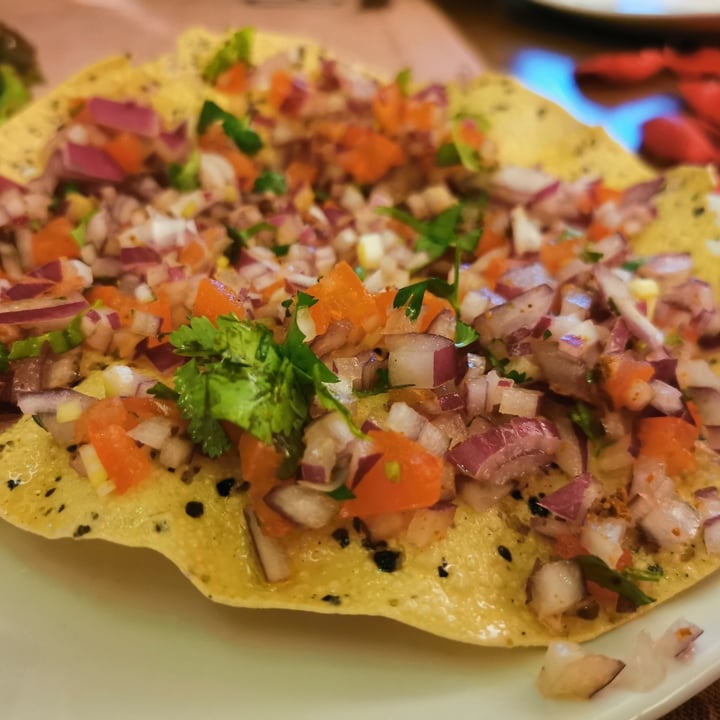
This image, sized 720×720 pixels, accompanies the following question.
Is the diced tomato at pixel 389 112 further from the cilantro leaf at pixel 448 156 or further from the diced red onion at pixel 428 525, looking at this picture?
the diced red onion at pixel 428 525

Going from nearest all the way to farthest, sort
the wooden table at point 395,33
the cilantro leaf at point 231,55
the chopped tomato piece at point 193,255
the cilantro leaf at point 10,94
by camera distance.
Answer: the chopped tomato piece at point 193,255 < the cilantro leaf at point 231,55 < the cilantro leaf at point 10,94 < the wooden table at point 395,33

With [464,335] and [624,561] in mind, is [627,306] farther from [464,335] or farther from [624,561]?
[624,561]

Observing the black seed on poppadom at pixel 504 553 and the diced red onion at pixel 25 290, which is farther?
the diced red onion at pixel 25 290

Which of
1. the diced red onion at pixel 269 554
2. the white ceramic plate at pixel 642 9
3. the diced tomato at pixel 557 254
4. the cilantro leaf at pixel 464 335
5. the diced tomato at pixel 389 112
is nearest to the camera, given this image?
the diced red onion at pixel 269 554

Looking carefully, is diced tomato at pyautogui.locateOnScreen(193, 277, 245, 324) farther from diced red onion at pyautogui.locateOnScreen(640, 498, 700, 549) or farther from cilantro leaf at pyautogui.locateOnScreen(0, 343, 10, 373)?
diced red onion at pyautogui.locateOnScreen(640, 498, 700, 549)

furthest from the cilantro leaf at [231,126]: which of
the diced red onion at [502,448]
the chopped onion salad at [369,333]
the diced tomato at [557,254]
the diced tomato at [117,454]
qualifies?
the diced red onion at [502,448]

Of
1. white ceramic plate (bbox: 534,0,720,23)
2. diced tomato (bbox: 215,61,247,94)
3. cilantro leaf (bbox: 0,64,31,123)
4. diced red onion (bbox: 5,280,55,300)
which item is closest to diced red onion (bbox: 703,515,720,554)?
diced red onion (bbox: 5,280,55,300)

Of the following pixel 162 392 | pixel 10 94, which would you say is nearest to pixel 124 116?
pixel 10 94

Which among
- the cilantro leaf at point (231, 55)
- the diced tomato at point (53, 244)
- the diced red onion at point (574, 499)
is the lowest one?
the diced red onion at point (574, 499)

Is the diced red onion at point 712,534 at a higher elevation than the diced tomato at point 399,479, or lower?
lower
